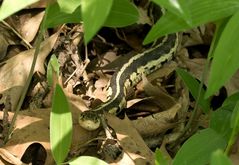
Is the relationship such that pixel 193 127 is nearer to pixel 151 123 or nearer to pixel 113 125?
pixel 151 123

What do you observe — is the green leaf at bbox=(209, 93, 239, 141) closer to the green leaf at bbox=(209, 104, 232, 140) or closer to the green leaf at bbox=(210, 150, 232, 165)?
the green leaf at bbox=(209, 104, 232, 140)

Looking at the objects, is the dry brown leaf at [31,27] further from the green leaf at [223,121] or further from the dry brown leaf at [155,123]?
the green leaf at [223,121]

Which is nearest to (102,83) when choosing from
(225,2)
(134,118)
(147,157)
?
(134,118)

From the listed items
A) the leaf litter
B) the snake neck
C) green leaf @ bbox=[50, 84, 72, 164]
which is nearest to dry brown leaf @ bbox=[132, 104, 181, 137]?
the leaf litter

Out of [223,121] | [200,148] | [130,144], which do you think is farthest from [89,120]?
[200,148]

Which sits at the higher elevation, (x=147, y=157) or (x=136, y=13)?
(x=136, y=13)

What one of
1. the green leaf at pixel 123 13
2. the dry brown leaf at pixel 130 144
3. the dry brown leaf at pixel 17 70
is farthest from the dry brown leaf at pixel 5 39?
the green leaf at pixel 123 13
